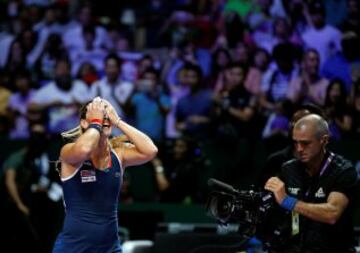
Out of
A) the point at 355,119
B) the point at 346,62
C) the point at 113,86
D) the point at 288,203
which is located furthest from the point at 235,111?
the point at 288,203

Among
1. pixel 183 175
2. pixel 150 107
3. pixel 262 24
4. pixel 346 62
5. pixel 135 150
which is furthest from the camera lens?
pixel 262 24

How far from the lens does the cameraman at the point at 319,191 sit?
5.76m

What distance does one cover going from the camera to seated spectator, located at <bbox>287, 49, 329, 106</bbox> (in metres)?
10.4

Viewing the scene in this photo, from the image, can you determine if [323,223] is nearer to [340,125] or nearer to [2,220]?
[340,125]

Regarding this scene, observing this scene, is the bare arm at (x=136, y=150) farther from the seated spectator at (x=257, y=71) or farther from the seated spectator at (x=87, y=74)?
the seated spectator at (x=87, y=74)

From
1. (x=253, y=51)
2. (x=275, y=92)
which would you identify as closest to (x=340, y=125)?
(x=275, y=92)

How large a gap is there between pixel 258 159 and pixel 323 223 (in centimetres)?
461

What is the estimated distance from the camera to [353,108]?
10.1m

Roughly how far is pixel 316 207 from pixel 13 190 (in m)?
5.48

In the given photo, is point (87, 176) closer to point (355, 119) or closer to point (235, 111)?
point (235, 111)

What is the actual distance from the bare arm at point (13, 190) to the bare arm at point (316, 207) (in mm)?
5127

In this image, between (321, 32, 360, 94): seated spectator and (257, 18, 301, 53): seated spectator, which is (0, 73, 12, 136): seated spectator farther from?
(321, 32, 360, 94): seated spectator

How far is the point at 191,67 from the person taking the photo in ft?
35.9

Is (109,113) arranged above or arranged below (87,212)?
above
